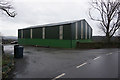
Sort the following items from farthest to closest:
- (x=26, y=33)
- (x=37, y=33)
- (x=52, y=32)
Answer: (x=26, y=33) < (x=37, y=33) < (x=52, y=32)

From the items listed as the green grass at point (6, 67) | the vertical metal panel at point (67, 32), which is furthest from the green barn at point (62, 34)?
the green grass at point (6, 67)

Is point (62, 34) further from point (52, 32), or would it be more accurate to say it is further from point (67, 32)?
point (52, 32)

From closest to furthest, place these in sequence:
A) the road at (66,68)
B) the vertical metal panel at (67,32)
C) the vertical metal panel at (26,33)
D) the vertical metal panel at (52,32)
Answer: the road at (66,68)
the vertical metal panel at (67,32)
the vertical metal panel at (52,32)
the vertical metal panel at (26,33)

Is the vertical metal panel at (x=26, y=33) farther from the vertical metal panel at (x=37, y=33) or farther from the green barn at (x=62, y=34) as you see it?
the vertical metal panel at (x=37, y=33)

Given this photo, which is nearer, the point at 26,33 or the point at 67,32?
the point at 67,32

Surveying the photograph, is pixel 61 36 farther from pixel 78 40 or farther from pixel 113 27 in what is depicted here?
pixel 113 27

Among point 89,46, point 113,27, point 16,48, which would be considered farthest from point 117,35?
Result: point 16,48

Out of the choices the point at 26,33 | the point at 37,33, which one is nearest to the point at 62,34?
the point at 37,33

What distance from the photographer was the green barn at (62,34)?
19.5 m

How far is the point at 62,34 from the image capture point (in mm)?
20578

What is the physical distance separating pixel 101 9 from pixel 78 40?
10.8 meters

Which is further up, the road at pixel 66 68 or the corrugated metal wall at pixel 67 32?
the corrugated metal wall at pixel 67 32

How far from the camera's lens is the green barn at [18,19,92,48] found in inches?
767

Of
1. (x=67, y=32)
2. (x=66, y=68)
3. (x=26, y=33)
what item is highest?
(x=26, y=33)
